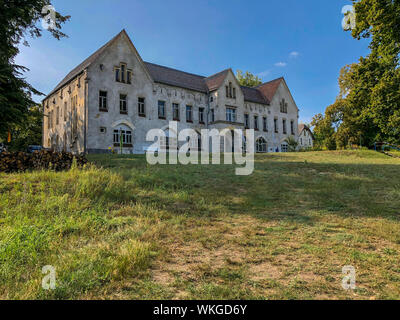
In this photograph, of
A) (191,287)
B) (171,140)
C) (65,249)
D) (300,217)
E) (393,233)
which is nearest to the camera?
(191,287)

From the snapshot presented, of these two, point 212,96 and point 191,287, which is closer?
point 191,287

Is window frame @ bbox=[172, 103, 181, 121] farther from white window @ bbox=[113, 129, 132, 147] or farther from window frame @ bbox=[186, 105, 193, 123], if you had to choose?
white window @ bbox=[113, 129, 132, 147]

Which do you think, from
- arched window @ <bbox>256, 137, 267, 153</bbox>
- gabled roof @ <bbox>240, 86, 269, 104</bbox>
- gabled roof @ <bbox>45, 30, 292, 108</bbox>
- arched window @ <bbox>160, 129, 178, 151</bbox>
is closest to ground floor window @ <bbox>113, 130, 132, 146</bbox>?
arched window @ <bbox>160, 129, 178, 151</bbox>

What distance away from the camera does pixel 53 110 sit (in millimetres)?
35531

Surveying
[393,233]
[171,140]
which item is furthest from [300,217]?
[171,140]

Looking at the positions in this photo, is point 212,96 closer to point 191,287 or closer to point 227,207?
point 227,207

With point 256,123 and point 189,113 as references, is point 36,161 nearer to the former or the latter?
point 189,113

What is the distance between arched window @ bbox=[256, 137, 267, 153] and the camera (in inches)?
1687

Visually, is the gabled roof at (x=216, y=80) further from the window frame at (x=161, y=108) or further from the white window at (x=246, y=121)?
the window frame at (x=161, y=108)

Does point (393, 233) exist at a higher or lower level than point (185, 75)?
lower

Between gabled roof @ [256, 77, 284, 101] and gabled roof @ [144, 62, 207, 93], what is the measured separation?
1291cm

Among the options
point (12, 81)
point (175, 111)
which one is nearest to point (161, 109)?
point (175, 111)

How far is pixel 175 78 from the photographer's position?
3566 cm
